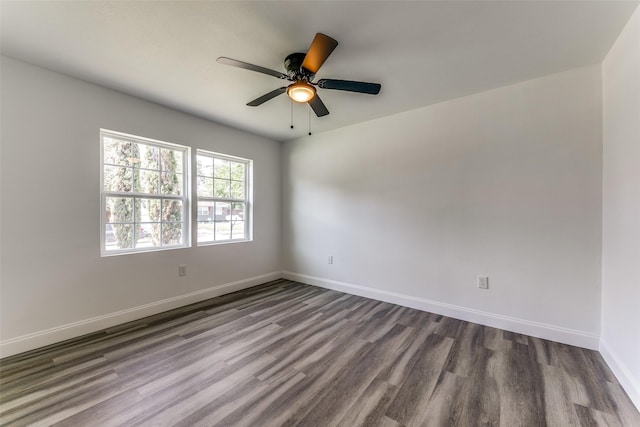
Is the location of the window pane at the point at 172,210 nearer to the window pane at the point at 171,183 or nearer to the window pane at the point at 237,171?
the window pane at the point at 171,183

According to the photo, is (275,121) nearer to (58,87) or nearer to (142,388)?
(58,87)

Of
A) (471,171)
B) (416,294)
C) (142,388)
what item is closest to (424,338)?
(416,294)

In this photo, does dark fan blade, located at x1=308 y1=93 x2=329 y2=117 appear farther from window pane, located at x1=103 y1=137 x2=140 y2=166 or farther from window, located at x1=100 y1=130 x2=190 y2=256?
window pane, located at x1=103 y1=137 x2=140 y2=166

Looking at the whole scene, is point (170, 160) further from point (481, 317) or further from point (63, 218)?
point (481, 317)

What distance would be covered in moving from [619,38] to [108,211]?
4.78 meters

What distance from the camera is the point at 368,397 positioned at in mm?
1705

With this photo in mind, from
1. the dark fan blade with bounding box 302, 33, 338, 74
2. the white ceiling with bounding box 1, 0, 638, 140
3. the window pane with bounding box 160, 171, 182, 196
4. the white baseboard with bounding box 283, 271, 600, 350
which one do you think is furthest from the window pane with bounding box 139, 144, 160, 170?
the white baseboard with bounding box 283, 271, 600, 350

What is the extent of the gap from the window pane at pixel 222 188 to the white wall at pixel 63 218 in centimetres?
80

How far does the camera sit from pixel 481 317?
2.76 metres

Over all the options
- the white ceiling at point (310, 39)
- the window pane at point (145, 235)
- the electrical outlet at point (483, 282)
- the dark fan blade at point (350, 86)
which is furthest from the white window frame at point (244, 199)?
the electrical outlet at point (483, 282)

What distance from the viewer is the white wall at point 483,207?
2314 mm

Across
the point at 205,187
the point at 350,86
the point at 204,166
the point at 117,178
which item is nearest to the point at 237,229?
the point at 205,187

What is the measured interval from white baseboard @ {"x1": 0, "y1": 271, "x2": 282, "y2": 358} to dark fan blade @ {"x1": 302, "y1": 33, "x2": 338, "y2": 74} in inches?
121

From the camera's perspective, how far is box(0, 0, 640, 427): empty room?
1675 mm
